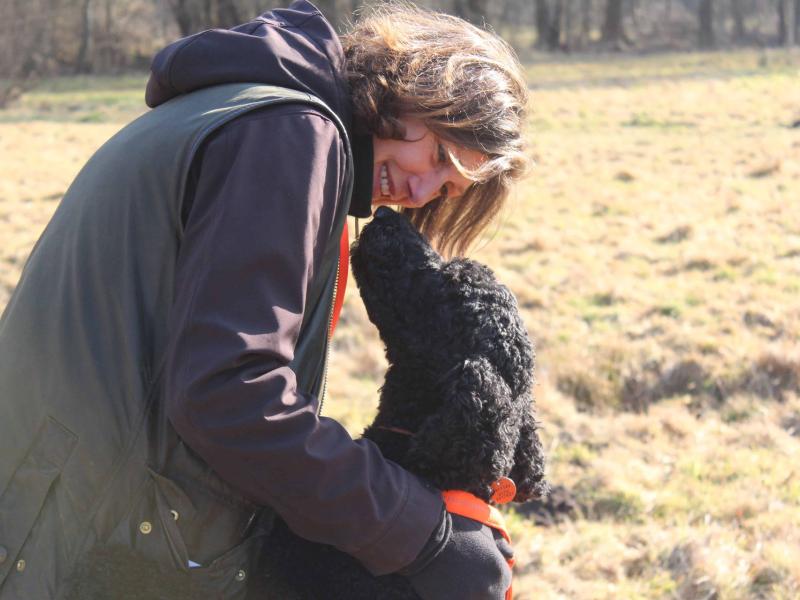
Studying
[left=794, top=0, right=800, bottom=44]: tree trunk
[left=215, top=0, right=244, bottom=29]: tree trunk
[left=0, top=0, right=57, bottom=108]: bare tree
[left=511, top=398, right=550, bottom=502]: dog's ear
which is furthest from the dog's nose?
[left=794, top=0, right=800, bottom=44]: tree trunk

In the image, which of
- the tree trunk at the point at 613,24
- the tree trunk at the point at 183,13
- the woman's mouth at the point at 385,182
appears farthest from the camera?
the tree trunk at the point at 613,24

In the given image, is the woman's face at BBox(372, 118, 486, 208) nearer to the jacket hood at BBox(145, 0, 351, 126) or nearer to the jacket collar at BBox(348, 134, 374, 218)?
the jacket collar at BBox(348, 134, 374, 218)

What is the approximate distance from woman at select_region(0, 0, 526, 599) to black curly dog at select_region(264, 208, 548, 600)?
0.39 feet

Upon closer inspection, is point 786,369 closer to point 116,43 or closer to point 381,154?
point 381,154

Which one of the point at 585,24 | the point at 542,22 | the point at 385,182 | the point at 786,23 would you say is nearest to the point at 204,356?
the point at 385,182

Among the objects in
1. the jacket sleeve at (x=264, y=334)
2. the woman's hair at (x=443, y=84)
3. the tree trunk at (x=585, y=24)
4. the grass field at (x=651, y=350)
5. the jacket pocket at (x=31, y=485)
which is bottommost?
the grass field at (x=651, y=350)

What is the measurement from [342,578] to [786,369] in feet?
11.7

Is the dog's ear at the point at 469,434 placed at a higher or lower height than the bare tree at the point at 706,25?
higher

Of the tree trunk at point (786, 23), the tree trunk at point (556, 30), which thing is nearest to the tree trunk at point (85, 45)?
the tree trunk at point (556, 30)

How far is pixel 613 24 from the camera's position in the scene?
116 feet

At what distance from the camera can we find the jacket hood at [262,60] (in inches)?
70.2

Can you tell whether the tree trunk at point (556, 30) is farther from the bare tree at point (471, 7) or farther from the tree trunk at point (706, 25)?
the tree trunk at point (706, 25)

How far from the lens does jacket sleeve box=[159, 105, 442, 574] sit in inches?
60.7

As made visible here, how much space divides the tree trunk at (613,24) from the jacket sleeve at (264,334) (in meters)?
35.6
